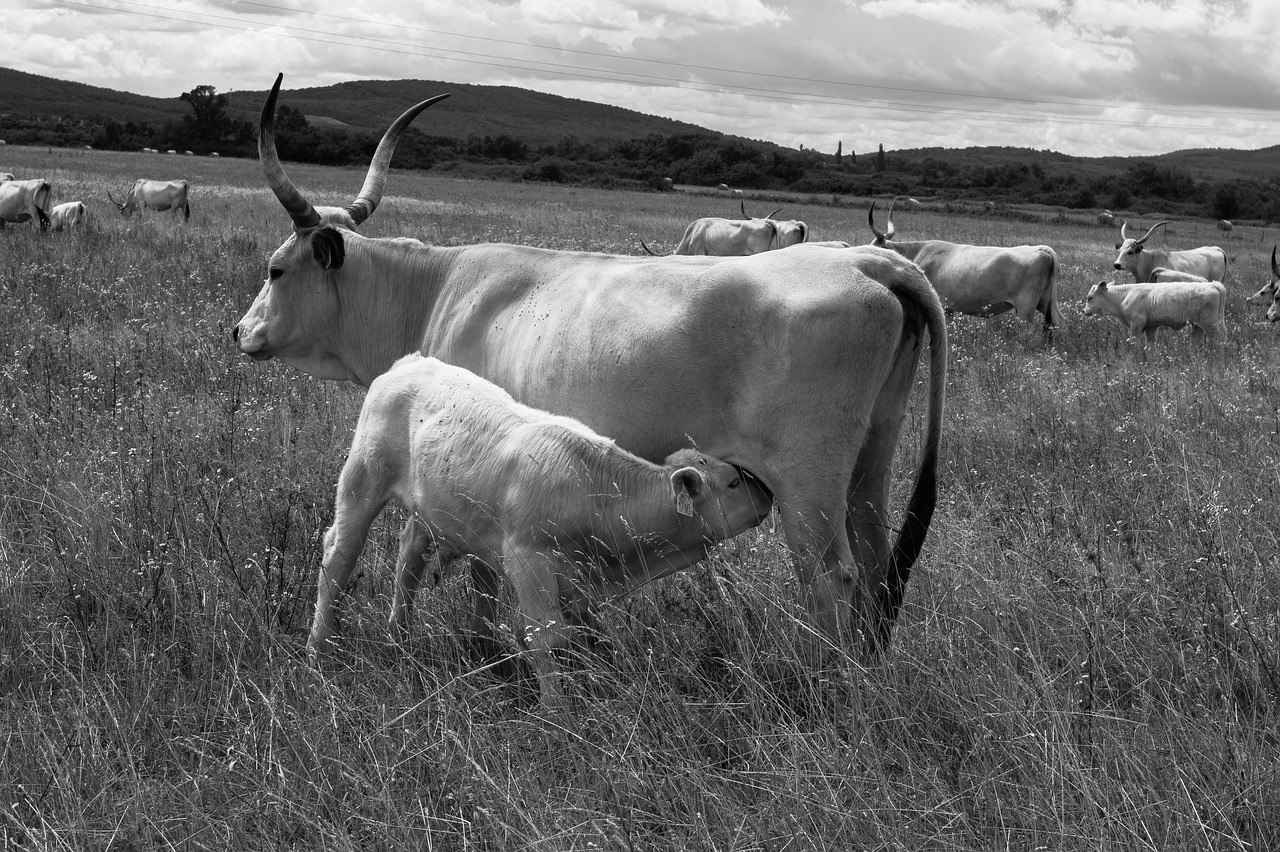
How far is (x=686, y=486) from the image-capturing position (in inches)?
165

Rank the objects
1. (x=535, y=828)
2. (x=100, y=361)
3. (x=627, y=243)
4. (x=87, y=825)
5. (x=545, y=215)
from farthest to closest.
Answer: (x=545, y=215)
(x=627, y=243)
(x=100, y=361)
(x=87, y=825)
(x=535, y=828)

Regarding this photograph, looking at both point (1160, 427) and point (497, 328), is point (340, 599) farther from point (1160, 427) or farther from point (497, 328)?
point (1160, 427)

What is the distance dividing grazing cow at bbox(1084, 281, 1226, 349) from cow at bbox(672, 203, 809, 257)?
27.8 ft

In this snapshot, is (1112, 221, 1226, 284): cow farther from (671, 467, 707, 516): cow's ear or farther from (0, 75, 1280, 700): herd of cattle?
(671, 467, 707, 516): cow's ear

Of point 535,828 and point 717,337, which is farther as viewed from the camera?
point 717,337

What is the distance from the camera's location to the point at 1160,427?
8.10m

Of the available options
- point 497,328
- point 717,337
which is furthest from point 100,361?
point 717,337

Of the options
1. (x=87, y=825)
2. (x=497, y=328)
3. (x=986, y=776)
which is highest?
(x=497, y=328)

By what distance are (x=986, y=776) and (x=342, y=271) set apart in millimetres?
4877

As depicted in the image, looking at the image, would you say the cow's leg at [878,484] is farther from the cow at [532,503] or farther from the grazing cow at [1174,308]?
the grazing cow at [1174,308]

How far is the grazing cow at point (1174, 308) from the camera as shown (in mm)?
15805

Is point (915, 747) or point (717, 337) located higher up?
point (717, 337)

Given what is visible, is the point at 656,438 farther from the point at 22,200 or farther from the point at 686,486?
the point at 22,200

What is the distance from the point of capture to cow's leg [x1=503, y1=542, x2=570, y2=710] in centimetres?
416
